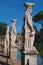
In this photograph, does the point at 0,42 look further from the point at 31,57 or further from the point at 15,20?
the point at 31,57

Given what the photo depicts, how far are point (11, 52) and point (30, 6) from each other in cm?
676

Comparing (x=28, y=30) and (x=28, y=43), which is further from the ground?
(x=28, y=30)

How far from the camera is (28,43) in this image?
1307cm

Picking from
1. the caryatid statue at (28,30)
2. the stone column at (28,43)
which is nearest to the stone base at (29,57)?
the stone column at (28,43)

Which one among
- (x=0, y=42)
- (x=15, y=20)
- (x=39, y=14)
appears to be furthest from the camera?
(x=39, y=14)

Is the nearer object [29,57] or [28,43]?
[29,57]

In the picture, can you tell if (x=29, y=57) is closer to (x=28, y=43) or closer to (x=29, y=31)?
(x=28, y=43)

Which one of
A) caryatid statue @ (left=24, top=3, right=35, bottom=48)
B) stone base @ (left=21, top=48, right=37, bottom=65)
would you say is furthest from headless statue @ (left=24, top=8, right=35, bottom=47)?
stone base @ (left=21, top=48, right=37, bottom=65)

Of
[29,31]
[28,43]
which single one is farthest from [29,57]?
[29,31]

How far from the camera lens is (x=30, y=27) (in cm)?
1312

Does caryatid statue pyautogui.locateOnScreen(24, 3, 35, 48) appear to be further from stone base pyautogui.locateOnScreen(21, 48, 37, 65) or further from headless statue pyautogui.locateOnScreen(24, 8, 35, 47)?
stone base pyautogui.locateOnScreen(21, 48, 37, 65)

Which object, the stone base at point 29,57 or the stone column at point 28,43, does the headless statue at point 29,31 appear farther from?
the stone base at point 29,57

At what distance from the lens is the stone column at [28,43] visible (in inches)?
509

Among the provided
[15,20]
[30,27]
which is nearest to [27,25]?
[30,27]
